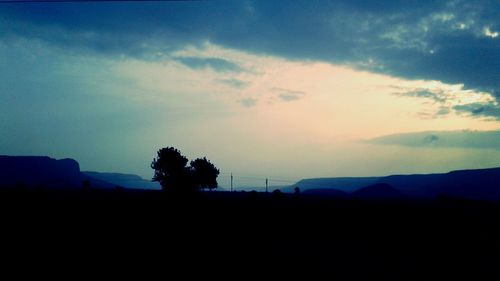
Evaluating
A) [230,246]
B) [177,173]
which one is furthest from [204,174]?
[230,246]

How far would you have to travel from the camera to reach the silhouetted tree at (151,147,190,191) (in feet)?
255

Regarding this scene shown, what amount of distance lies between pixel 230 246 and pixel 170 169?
202 ft

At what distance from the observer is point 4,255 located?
51.7ft

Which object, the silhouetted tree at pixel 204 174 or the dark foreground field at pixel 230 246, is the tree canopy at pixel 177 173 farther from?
the dark foreground field at pixel 230 246

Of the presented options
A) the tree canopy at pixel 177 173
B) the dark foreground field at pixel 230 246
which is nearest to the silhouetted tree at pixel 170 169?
the tree canopy at pixel 177 173

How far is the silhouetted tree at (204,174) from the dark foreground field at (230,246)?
50368 mm

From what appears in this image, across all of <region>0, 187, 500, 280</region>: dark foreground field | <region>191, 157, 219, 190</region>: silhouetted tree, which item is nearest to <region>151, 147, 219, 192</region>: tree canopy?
<region>191, 157, 219, 190</region>: silhouetted tree

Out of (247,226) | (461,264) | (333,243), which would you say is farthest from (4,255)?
(461,264)

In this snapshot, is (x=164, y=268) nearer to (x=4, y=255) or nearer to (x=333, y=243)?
(x=4, y=255)

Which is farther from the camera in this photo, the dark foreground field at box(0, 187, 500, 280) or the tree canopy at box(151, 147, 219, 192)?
the tree canopy at box(151, 147, 219, 192)

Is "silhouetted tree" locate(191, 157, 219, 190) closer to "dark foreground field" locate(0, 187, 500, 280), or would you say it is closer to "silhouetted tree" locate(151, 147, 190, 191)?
"silhouetted tree" locate(151, 147, 190, 191)

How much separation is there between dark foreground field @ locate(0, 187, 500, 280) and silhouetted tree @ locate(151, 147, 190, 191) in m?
47.0

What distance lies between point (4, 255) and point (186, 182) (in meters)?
62.9

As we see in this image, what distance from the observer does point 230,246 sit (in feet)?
64.8
